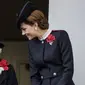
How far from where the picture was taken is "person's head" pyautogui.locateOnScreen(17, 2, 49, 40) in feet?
5.99

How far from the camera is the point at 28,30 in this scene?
184 cm

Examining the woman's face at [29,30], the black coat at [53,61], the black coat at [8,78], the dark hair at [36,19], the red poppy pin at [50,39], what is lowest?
the black coat at [8,78]

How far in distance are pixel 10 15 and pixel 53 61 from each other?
326 cm

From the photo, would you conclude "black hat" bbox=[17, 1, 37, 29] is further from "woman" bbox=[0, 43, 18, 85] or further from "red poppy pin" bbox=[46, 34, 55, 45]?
"woman" bbox=[0, 43, 18, 85]

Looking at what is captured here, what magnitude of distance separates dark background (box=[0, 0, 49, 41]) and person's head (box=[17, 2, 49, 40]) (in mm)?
2461

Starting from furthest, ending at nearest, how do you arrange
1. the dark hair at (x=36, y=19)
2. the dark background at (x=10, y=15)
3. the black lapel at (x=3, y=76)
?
the dark background at (x=10, y=15) < the black lapel at (x=3, y=76) < the dark hair at (x=36, y=19)

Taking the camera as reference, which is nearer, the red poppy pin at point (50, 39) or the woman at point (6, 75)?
the red poppy pin at point (50, 39)

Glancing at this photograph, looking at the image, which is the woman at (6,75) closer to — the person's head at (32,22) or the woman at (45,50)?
→ the woman at (45,50)

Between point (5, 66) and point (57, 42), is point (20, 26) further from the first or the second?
point (5, 66)

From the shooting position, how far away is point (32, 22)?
5.98ft

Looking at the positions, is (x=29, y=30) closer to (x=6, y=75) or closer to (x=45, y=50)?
(x=45, y=50)

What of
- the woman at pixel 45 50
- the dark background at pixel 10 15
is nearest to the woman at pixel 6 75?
the dark background at pixel 10 15

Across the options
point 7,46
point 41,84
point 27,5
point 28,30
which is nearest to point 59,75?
point 41,84

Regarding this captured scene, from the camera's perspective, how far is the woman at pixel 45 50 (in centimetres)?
183
